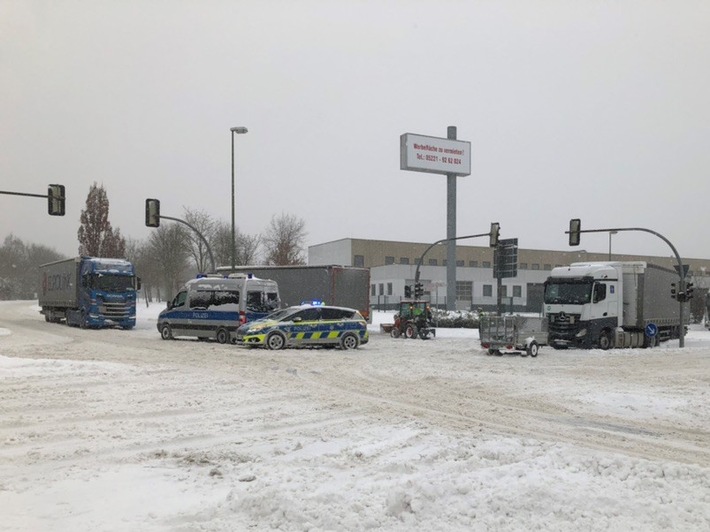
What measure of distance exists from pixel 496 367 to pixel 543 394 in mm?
5293

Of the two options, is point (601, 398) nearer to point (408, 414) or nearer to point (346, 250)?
point (408, 414)

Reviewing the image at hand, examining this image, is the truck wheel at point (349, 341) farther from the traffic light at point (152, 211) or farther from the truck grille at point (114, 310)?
the truck grille at point (114, 310)

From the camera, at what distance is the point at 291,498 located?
5.59 m

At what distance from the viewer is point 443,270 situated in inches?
3150

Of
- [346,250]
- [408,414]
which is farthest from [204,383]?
[346,250]

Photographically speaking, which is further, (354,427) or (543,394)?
(543,394)

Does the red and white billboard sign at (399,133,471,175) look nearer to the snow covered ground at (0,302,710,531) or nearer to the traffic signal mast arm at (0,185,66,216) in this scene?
the traffic signal mast arm at (0,185,66,216)

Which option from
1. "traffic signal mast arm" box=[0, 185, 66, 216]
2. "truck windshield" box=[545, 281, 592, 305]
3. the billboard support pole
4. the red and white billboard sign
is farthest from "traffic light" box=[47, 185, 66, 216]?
the red and white billboard sign

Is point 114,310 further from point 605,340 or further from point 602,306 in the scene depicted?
point 605,340

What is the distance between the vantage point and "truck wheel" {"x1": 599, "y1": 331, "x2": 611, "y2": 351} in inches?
992

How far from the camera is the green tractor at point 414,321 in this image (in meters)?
30.8

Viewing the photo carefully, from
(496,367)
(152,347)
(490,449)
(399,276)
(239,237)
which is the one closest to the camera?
(490,449)

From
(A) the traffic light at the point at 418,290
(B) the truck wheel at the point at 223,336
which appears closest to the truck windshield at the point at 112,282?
(B) the truck wheel at the point at 223,336

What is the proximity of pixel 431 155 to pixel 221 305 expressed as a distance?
32629 millimetres
